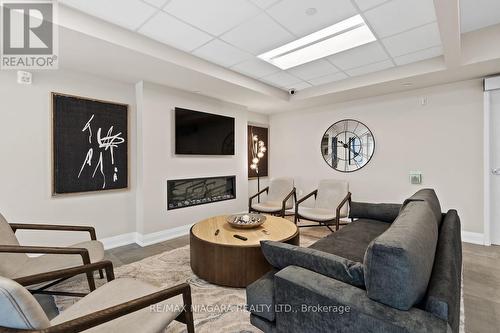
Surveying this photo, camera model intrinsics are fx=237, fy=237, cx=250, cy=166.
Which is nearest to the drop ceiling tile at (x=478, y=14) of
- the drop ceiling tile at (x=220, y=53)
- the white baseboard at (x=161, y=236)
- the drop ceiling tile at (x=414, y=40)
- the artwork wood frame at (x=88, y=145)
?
the drop ceiling tile at (x=414, y=40)

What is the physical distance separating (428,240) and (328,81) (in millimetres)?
3199

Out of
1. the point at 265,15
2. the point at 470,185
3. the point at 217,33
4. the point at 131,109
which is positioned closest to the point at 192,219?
the point at 131,109

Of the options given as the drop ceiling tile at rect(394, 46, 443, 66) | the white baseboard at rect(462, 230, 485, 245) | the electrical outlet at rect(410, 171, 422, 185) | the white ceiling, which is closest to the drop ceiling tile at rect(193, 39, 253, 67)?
the white ceiling

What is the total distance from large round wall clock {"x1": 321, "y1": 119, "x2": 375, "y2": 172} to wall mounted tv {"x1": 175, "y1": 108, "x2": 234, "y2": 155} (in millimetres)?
1967

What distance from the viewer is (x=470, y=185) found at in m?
3.45

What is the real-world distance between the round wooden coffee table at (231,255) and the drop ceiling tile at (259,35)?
210cm

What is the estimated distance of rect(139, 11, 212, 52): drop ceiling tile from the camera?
7.46 ft

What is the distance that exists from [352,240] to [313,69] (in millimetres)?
2376

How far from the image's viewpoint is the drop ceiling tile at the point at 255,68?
10.5 ft

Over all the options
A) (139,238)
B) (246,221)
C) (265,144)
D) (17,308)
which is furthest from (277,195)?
(17,308)

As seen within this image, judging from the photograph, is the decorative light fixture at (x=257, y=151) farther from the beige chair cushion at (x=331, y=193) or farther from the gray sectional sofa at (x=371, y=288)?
the gray sectional sofa at (x=371, y=288)

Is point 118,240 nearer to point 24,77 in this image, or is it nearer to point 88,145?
point 88,145

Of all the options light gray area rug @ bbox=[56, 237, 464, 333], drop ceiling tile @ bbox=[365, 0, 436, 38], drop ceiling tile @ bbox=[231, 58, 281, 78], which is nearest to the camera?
light gray area rug @ bbox=[56, 237, 464, 333]

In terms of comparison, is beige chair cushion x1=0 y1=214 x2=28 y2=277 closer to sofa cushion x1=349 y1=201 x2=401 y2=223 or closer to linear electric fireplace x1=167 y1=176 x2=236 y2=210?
linear electric fireplace x1=167 y1=176 x2=236 y2=210
